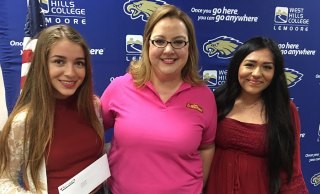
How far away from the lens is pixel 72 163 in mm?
1236

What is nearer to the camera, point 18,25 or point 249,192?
point 249,192

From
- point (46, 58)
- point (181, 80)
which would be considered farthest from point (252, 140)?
point (46, 58)

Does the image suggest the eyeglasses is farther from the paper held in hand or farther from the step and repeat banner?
the step and repeat banner

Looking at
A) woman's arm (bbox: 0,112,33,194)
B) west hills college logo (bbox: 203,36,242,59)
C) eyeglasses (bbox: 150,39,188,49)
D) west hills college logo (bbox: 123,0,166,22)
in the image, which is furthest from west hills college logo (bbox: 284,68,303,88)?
woman's arm (bbox: 0,112,33,194)

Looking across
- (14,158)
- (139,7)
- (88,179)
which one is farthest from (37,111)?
(139,7)

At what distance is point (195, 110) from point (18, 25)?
1.19 meters

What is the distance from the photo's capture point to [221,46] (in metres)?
2.30

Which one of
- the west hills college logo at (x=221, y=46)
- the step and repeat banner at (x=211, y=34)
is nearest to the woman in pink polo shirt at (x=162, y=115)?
the step and repeat banner at (x=211, y=34)

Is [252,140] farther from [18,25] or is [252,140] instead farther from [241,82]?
[18,25]

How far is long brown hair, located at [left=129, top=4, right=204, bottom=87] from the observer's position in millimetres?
1377

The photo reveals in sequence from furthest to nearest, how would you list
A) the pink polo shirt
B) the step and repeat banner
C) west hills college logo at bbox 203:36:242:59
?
1. west hills college logo at bbox 203:36:242:59
2. the step and repeat banner
3. the pink polo shirt

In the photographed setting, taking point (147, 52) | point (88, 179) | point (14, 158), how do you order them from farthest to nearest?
point (147, 52), point (88, 179), point (14, 158)

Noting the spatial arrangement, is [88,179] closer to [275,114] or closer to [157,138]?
[157,138]

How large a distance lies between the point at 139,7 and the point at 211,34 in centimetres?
59
